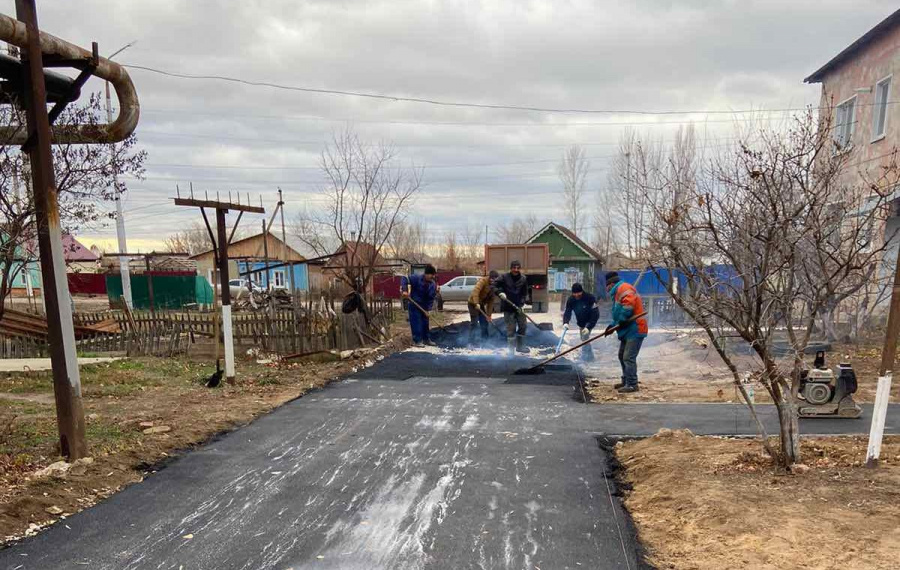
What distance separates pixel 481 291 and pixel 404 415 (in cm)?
605

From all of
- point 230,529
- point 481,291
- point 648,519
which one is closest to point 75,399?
point 230,529

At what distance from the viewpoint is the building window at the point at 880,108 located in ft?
43.2

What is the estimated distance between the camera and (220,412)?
266 inches

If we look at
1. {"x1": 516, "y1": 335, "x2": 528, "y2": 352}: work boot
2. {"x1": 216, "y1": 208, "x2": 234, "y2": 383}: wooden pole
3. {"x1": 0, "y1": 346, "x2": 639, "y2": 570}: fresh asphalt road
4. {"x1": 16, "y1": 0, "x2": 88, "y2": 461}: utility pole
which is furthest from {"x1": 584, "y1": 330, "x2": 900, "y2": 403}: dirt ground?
{"x1": 16, "y1": 0, "x2": 88, "y2": 461}: utility pole

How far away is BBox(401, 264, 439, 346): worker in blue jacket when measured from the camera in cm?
1287

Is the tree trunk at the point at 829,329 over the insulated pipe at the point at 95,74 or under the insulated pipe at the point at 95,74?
under

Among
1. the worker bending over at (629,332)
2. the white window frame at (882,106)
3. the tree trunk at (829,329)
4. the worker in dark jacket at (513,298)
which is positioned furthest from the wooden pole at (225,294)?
the white window frame at (882,106)

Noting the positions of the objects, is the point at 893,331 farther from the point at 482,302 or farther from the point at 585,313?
the point at 482,302

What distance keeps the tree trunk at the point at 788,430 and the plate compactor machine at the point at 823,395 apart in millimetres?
1857

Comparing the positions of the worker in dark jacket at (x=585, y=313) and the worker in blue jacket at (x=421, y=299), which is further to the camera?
the worker in blue jacket at (x=421, y=299)

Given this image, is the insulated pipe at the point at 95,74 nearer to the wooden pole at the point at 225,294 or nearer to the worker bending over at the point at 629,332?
the wooden pole at the point at 225,294

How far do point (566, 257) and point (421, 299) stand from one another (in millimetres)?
21834

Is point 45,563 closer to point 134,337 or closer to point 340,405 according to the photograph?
point 340,405

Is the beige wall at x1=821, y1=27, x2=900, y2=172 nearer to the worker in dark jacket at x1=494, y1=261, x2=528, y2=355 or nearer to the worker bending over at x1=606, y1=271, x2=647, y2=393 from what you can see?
the worker in dark jacket at x1=494, y1=261, x2=528, y2=355
